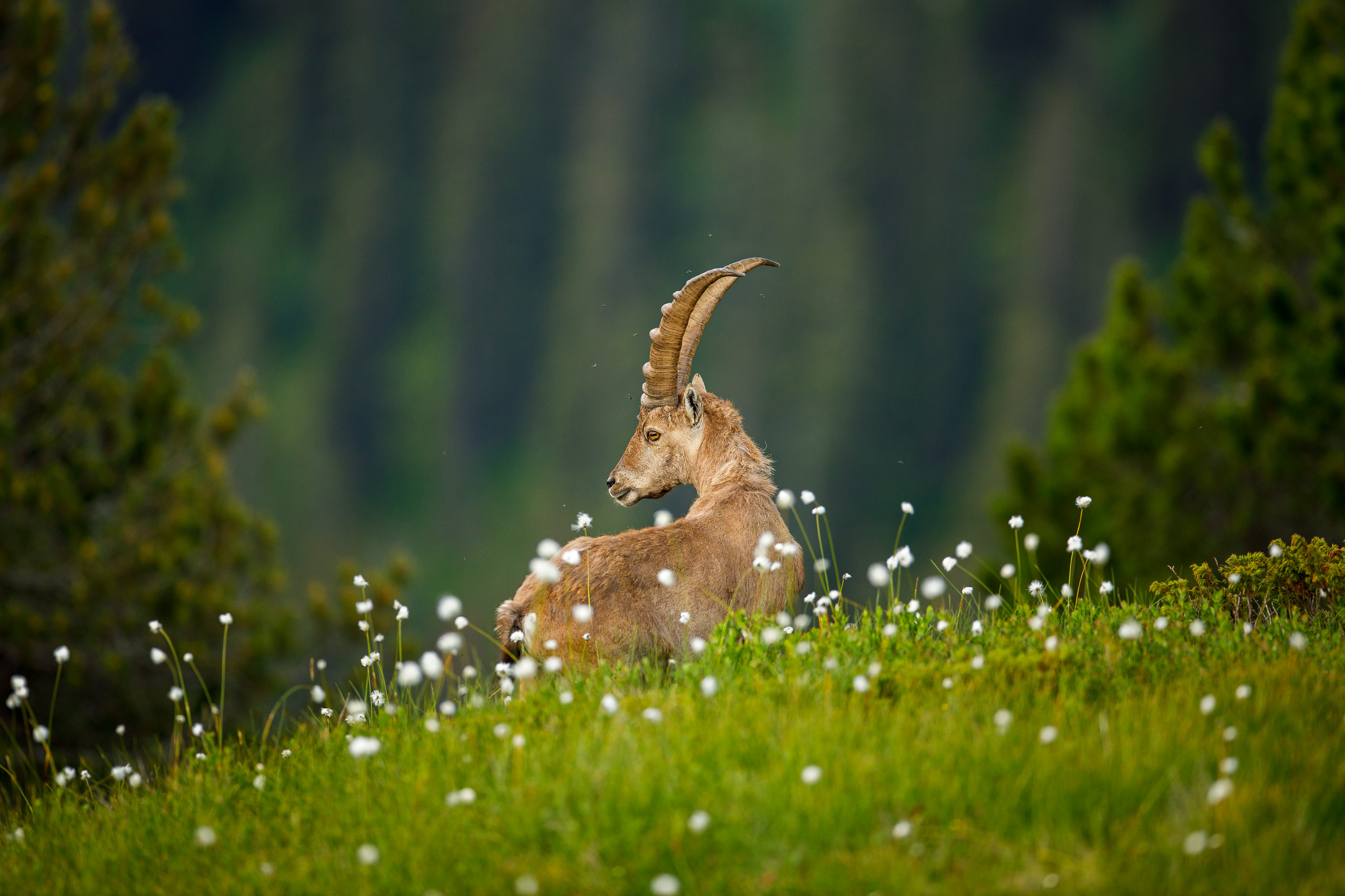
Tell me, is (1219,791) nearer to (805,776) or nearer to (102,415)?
(805,776)

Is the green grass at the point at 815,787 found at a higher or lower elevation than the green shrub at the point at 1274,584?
lower

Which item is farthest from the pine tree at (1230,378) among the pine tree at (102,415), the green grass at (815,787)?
the pine tree at (102,415)

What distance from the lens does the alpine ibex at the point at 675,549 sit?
22.7 feet

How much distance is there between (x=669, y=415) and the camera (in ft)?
30.0

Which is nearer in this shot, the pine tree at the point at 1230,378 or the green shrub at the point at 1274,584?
the green shrub at the point at 1274,584

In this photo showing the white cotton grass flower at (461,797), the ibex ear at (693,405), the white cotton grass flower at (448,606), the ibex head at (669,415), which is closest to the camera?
the white cotton grass flower at (461,797)

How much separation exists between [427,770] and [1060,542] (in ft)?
66.7

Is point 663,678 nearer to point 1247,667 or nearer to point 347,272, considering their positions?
point 1247,667

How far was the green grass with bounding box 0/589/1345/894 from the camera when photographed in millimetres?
4129

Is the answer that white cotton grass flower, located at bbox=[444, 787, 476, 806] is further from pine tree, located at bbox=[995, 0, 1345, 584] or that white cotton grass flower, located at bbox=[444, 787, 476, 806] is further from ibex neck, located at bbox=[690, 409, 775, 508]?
pine tree, located at bbox=[995, 0, 1345, 584]

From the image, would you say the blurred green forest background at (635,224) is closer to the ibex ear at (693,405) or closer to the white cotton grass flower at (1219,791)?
the ibex ear at (693,405)

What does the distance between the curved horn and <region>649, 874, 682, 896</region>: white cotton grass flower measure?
16.6 feet

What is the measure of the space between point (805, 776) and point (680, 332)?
5.01 m

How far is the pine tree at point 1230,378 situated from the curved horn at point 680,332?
14.8 meters
